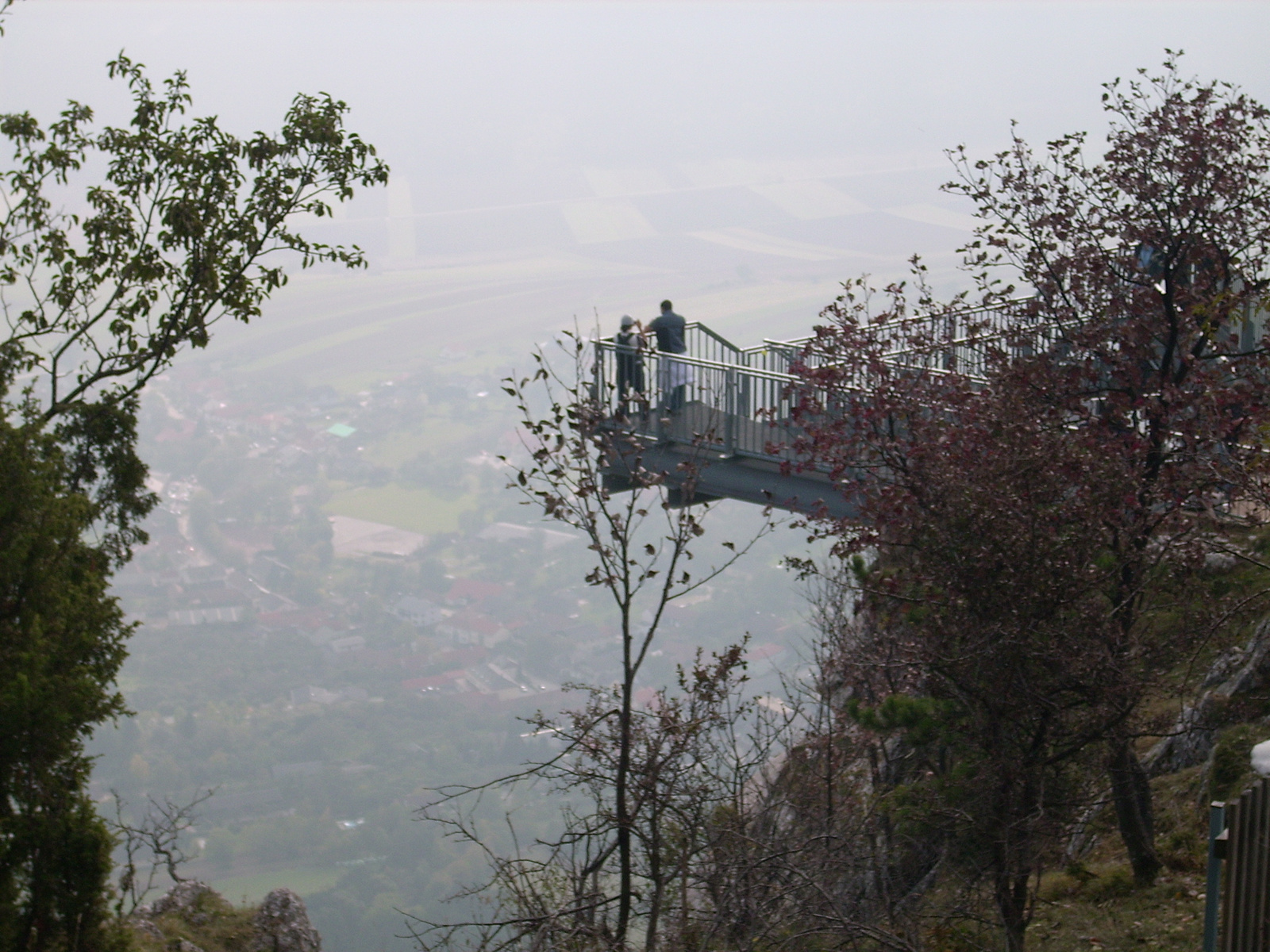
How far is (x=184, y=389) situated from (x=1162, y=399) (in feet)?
529

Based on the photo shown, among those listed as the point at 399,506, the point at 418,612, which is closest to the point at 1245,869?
the point at 418,612

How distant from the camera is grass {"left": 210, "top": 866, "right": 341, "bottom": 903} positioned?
64.3 metres

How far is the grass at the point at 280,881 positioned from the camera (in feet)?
211

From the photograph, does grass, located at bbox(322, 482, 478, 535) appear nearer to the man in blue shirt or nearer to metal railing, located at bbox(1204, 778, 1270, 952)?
the man in blue shirt

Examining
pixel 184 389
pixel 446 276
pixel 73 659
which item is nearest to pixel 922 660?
pixel 73 659

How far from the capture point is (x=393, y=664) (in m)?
103

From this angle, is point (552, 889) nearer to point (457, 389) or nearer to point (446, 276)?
point (457, 389)

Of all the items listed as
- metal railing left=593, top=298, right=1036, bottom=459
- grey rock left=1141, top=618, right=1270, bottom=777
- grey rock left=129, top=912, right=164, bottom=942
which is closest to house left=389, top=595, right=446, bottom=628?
metal railing left=593, top=298, right=1036, bottom=459

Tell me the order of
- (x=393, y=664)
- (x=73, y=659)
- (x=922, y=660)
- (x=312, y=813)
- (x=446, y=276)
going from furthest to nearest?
(x=446, y=276) → (x=393, y=664) → (x=312, y=813) → (x=73, y=659) → (x=922, y=660)

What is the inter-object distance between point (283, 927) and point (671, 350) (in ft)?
29.7

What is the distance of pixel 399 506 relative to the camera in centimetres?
13025

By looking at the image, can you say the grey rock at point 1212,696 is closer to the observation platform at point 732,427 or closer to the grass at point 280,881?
the observation platform at point 732,427

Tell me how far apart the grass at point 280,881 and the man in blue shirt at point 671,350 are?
179 feet

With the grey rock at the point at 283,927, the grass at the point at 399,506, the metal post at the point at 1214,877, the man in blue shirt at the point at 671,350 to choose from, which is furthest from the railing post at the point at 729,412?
the grass at the point at 399,506
